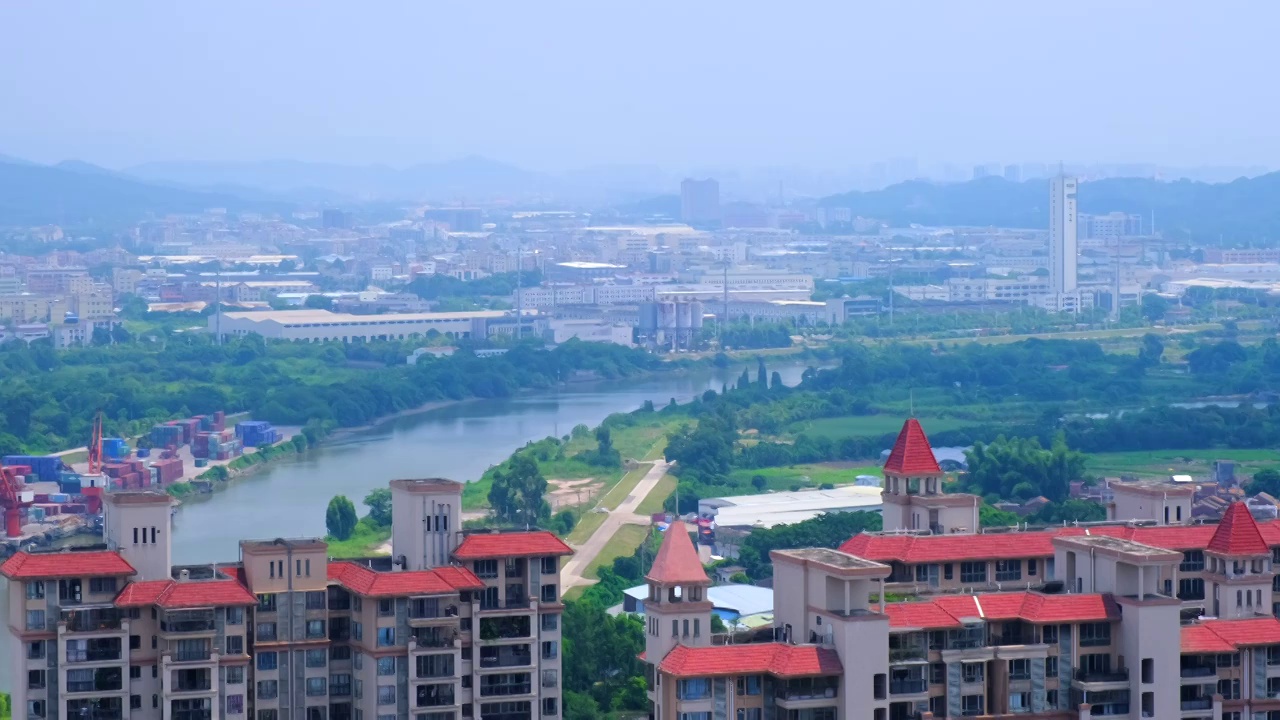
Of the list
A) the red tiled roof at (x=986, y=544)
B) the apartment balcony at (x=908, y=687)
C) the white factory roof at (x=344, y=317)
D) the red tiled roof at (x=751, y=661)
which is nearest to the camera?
the red tiled roof at (x=751, y=661)

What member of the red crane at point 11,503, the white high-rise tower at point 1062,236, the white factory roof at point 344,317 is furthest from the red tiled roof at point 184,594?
the white high-rise tower at point 1062,236

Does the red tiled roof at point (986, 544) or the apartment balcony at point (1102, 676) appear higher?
the red tiled roof at point (986, 544)

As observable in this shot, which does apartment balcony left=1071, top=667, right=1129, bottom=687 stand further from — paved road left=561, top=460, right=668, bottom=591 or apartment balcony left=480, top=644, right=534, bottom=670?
paved road left=561, top=460, right=668, bottom=591

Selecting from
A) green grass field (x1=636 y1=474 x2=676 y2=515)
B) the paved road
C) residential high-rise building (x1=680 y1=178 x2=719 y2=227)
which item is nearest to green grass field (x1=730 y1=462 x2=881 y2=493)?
green grass field (x1=636 y1=474 x2=676 y2=515)

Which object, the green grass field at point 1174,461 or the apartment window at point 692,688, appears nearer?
the apartment window at point 692,688

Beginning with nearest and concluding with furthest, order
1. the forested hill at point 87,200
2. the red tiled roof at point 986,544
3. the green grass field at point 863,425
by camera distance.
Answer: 1. the red tiled roof at point 986,544
2. the green grass field at point 863,425
3. the forested hill at point 87,200

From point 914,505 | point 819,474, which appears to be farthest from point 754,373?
point 914,505

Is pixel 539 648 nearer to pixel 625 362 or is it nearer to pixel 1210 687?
pixel 1210 687

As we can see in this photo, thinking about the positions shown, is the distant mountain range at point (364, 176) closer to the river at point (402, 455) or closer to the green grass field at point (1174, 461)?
Result: the river at point (402, 455)
